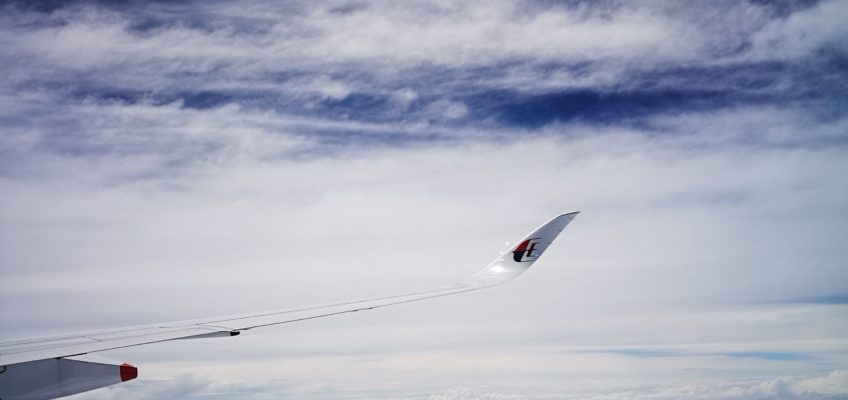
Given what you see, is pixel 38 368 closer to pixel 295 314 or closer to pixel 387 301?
pixel 295 314

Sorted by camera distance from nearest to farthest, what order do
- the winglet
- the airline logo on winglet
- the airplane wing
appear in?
1. the airplane wing
2. the winglet
3. the airline logo on winglet

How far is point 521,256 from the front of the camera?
1001 inches

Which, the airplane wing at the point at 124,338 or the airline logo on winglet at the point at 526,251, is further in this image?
the airline logo on winglet at the point at 526,251

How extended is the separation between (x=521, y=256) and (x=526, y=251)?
0.96ft

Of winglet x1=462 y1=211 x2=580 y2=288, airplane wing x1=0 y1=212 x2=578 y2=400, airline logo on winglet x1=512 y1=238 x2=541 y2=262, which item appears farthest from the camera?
airline logo on winglet x1=512 y1=238 x2=541 y2=262

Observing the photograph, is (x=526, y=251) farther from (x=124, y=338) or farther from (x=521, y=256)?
(x=124, y=338)

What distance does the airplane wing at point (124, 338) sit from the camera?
14.2 m

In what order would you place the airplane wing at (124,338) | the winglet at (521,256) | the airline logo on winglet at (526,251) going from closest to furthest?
the airplane wing at (124,338), the winglet at (521,256), the airline logo on winglet at (526,251)

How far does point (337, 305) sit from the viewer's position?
72.5 ft

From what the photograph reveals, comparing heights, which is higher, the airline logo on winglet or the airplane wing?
the airline logo on winglet

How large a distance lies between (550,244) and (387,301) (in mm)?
6869

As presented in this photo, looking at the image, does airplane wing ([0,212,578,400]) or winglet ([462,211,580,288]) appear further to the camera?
winglet ([462,211,580,288])

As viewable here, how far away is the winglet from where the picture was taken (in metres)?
24.7

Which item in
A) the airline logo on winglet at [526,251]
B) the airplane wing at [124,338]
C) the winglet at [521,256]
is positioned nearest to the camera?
the airplane wing at [124,338]
